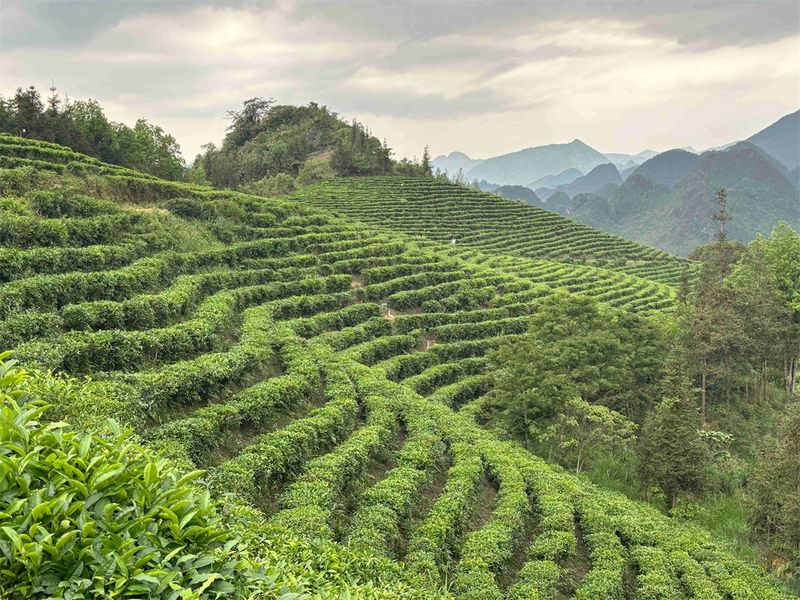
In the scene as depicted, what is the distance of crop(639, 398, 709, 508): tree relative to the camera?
18.6 metres

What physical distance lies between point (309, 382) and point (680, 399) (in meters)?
13.9

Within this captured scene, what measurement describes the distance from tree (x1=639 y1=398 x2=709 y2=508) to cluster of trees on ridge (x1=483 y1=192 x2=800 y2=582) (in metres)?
0.05

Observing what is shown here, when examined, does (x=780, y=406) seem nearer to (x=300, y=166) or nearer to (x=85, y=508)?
(x=85, y=508)

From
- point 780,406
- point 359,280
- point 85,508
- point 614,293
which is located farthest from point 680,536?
point 614,293

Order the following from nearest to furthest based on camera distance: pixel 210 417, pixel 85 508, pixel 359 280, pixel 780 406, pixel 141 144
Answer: pixel 85 508
pixel 210 417
pixel 359 280
pixel 780 406
pixel 141 144

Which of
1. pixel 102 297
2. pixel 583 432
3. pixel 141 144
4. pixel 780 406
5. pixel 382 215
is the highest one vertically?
pixel 141 144

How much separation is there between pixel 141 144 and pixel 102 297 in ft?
115

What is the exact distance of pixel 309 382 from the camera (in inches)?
609


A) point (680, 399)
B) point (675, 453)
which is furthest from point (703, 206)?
point (675, 453)

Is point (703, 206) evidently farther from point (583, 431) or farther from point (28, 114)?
point (28, 114)

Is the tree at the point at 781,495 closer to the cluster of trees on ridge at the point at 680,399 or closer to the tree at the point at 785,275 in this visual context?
the cluster of trees on ridge at the point at 680,399

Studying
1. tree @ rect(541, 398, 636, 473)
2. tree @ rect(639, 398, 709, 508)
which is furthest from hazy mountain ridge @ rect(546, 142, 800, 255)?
tree @ rect(639, 398, 709, 508)

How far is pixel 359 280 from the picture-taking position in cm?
2847

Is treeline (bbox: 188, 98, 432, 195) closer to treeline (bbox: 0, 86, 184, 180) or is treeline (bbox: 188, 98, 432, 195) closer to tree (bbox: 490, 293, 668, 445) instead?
treeline (bbox: 0, 86, 184, 180)
